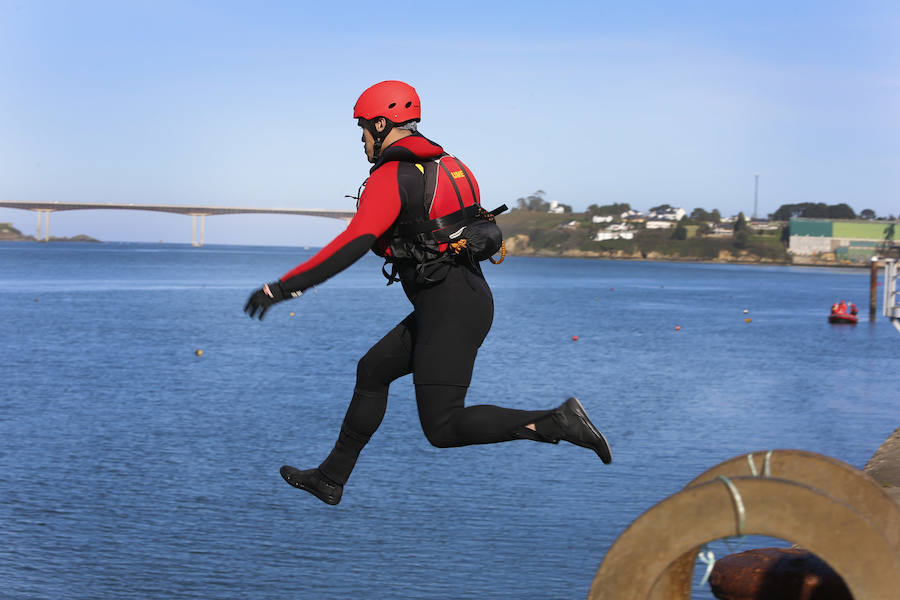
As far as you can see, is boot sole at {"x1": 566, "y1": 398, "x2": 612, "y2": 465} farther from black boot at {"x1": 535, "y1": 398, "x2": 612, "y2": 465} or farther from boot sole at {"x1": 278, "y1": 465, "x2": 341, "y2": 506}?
boot sole at {"x1": 278, "y1": 465, "x2": 341, "y2": 506}

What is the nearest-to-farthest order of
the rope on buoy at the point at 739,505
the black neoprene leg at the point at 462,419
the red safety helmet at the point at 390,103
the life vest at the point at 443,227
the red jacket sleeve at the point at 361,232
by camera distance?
the rope on buoy at the point at 739,505, the red jacket sleeve at the point at 361,232, the black neoprene leg at the point at 462,419, the life vest at the point at 443,227, the red safety helmet at the point at 390,103

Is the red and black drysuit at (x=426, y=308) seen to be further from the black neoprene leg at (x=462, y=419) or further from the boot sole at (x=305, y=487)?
the boot sole at (x=305, y=487)

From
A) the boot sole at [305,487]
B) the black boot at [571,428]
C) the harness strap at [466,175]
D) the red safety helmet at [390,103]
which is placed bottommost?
the boot sole at [305,487]

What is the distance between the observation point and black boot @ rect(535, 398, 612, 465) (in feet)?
16.1

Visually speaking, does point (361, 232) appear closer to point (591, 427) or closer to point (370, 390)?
point (370, 390)

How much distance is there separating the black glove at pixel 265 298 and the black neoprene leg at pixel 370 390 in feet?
2.68

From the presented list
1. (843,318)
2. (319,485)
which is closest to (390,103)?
(319,485)

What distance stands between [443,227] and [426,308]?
17.6 inches

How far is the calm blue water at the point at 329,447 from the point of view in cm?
2306

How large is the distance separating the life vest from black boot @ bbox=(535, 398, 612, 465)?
0.91 metres

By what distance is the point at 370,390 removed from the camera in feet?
18.4

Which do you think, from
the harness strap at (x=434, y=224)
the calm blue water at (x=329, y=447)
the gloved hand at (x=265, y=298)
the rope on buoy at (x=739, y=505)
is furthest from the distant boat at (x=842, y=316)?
the rope on buoy at (x=739, y=505)

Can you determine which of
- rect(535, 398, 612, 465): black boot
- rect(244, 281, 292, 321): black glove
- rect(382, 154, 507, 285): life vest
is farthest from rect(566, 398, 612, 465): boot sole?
rect(244, 281, 292, 321): black glove

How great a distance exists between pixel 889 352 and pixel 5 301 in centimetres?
6864
